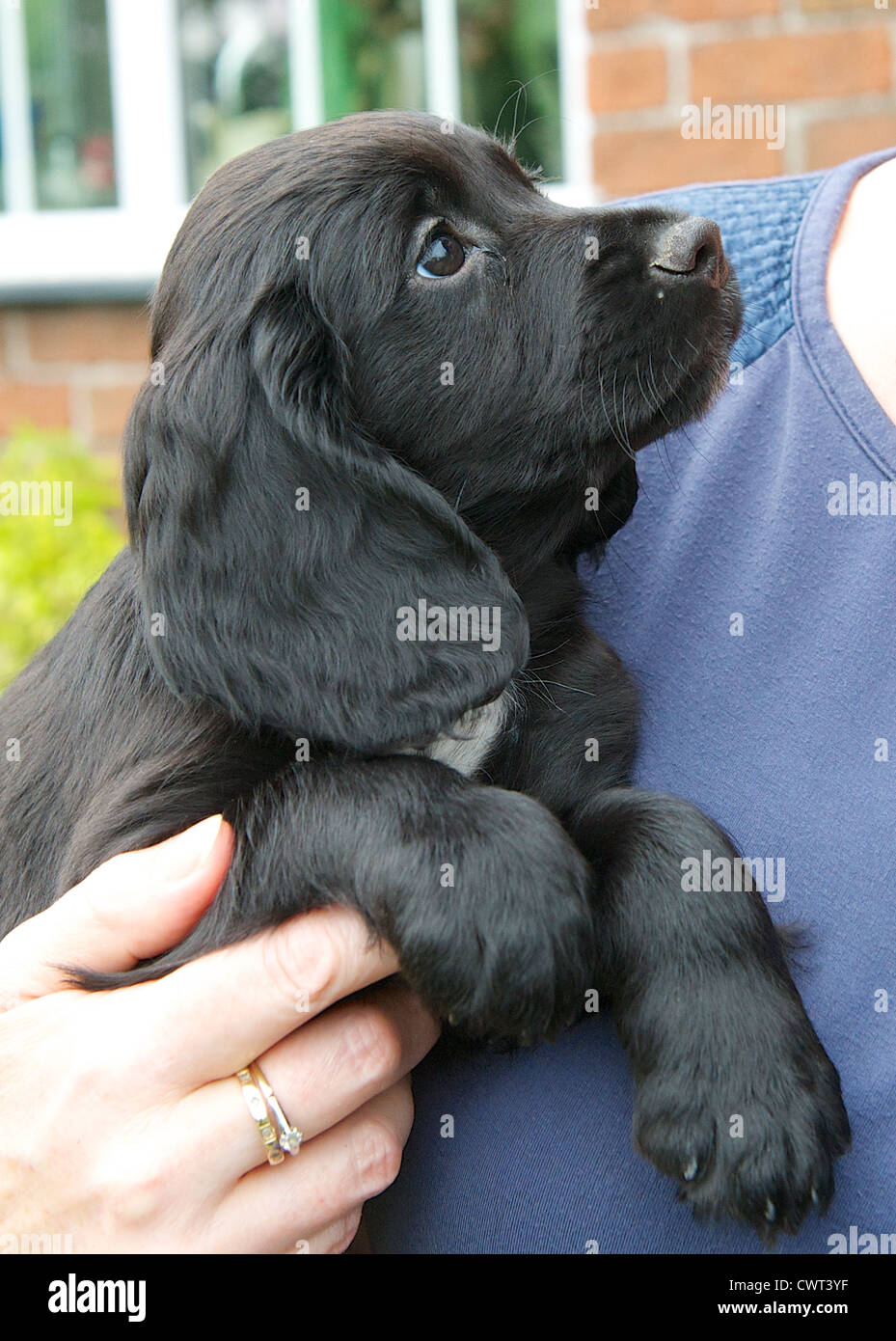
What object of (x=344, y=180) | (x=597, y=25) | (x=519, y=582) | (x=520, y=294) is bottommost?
(x=519, y=582)

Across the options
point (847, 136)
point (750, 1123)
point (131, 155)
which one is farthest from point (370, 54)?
point (750, 1123)

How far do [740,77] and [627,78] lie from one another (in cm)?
30

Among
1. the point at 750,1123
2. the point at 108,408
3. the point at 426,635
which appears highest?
the point at 108,408

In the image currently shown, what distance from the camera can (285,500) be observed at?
1.43 metres

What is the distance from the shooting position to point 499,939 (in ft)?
4.19

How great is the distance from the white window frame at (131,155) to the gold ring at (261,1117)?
12.1ft

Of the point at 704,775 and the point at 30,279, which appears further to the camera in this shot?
the point at 30,279

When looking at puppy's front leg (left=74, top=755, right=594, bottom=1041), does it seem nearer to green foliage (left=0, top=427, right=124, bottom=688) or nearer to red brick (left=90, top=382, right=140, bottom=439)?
green foliage (left=0, top=427, right=124, bottom=688)

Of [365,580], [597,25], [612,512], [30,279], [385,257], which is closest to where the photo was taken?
[365,580]

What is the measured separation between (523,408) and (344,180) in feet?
1.05

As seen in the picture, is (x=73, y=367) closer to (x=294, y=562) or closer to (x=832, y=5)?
(x=832, y=5)
